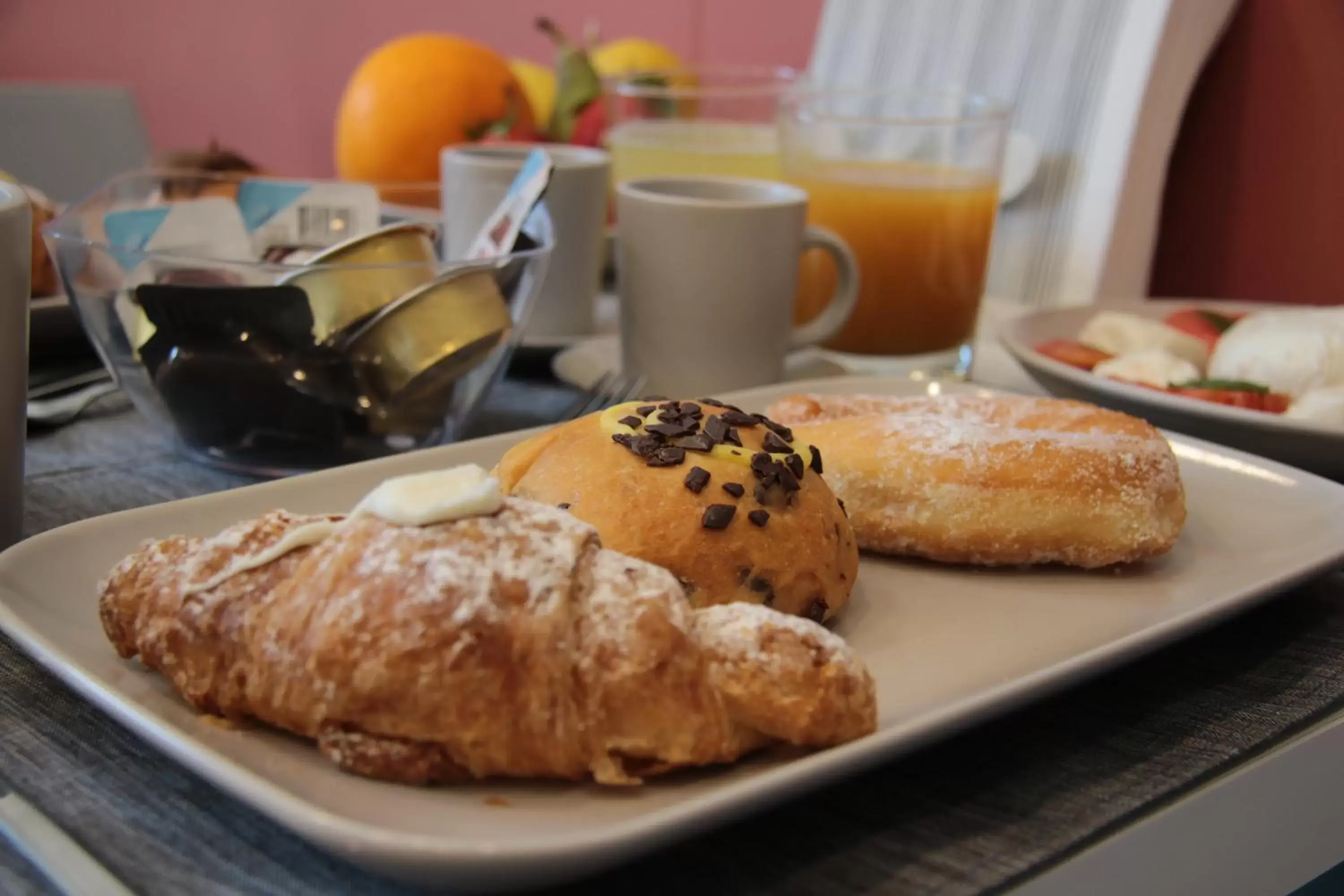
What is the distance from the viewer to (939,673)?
61 cm

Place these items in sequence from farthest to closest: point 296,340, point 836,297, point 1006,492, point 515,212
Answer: point 836,297 → point 515,212 → point 296,340 → point 1006,492

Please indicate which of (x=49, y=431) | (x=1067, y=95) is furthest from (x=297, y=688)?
(x=1067, y=95)

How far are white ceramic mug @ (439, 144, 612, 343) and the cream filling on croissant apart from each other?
0.71 metres

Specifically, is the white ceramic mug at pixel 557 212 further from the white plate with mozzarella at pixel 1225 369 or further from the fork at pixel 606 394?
the white plate with mozzarella at pixel 1225 369

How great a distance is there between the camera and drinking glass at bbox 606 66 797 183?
5.21 ft

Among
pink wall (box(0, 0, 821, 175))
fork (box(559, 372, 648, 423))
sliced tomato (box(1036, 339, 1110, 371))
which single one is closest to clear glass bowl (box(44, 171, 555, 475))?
fork (box(559, 372, 648, 423))

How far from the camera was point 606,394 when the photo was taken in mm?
1146

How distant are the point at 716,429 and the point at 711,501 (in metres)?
0.07

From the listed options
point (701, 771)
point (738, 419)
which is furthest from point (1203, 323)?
point (701, 771)

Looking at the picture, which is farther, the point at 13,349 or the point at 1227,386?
the point at 1227,386

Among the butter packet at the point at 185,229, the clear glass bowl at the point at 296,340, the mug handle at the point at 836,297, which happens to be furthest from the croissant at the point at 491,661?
the mug handle at the point at 836,297

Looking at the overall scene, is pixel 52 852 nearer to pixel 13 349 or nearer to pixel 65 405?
pixel 13 349

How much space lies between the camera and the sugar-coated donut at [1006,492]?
0.74 m

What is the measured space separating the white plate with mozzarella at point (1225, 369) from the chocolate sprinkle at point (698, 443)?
508 mm
